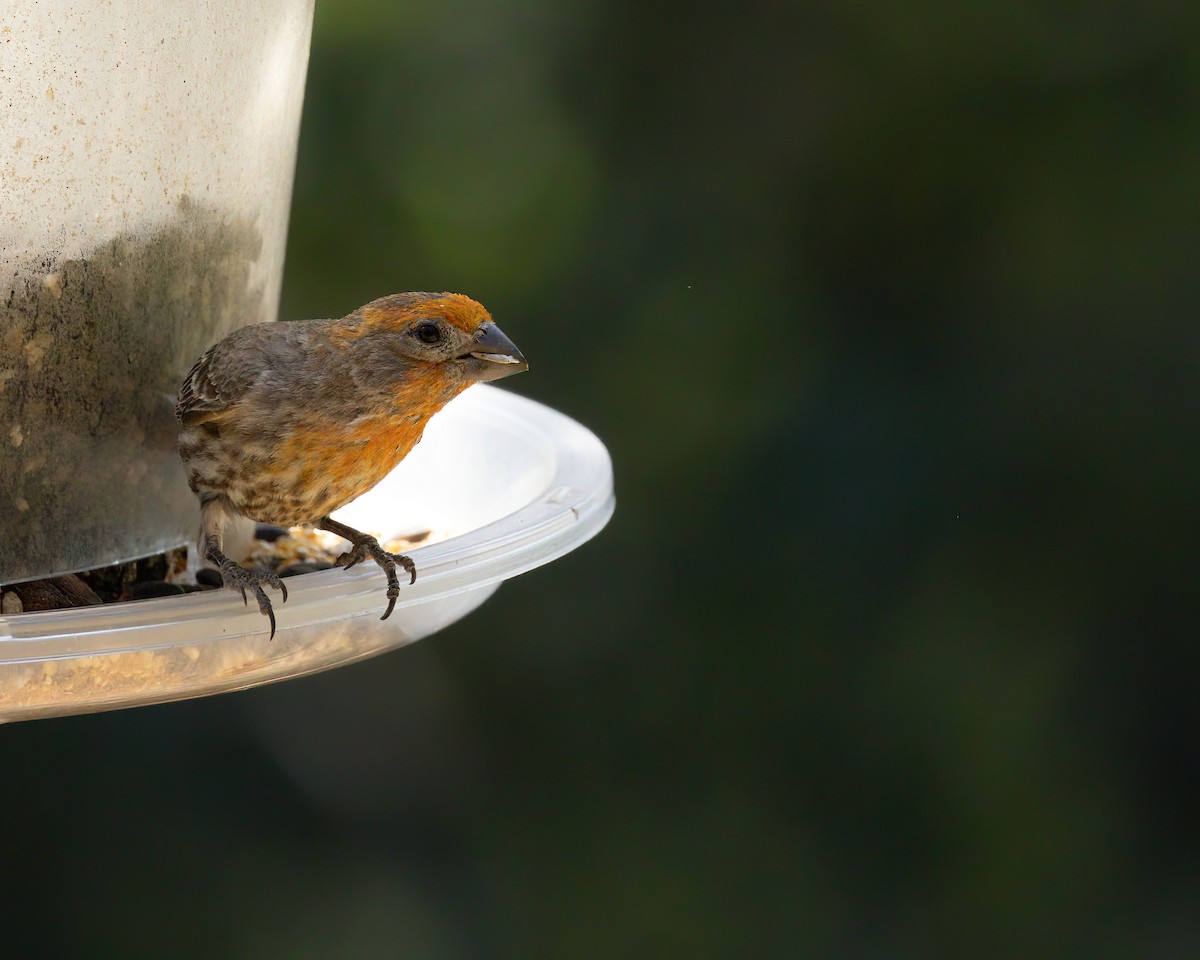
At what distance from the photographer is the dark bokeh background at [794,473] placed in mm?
5055

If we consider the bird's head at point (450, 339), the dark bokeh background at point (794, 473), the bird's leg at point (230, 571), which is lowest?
the dark bokeh background at point (794, 473)

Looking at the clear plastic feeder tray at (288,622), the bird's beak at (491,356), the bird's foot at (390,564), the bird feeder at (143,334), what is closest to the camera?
the clear plastic feeder tray at (288,622)

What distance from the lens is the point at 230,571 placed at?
2215 mm

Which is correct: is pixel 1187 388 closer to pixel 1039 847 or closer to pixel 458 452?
pixel 1039 847

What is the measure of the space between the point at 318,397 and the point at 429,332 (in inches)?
7.9

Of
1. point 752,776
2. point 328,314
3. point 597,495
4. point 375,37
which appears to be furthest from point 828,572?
point 597,495

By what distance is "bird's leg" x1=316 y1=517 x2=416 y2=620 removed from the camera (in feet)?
6.73

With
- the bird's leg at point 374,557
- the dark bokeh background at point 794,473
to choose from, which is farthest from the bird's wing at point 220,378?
the dark bokeh background at point 794,473

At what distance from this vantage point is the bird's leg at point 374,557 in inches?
80.8

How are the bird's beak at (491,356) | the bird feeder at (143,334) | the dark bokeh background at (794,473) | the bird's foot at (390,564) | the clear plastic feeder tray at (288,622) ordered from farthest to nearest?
the dark bokeh background at (794,473)
the bird's beak at (491,356)
the bird's foot at (390,564)
the bird feeder at (143,334)
the clear plastic feeder tray at (288,622)

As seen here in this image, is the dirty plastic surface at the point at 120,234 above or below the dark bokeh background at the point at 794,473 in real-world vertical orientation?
above

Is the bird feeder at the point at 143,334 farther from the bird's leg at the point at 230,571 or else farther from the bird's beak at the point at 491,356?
the bird's beak at the point at 491,356

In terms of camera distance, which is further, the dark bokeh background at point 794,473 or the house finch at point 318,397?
the dark bokeh background at point 794,473

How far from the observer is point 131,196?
7.19 ft
